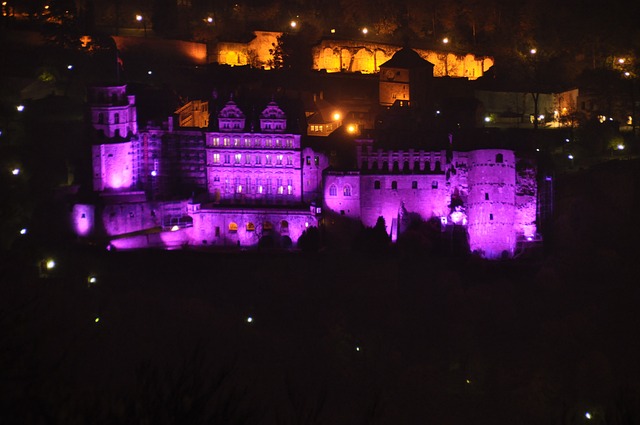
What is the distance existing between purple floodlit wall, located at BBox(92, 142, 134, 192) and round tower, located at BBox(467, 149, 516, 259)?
2432 cm

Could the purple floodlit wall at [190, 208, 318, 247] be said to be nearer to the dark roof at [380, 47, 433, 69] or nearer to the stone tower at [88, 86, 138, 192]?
the stone tower at [88, 86, 138, 192]

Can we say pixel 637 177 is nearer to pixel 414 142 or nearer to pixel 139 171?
pixel 414 142

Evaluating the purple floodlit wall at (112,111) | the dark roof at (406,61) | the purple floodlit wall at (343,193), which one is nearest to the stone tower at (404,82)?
the dark roof at (406,61)

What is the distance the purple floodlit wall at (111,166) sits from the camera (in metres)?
62.1

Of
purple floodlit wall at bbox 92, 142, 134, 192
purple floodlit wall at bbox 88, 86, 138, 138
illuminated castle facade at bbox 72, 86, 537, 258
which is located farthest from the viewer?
purple floodlit wall at bbox 88, 86, 138, 138

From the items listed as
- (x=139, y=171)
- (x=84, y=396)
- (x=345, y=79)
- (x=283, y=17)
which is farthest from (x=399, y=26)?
(x=84, y=396)

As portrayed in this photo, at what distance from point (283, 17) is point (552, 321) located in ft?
169

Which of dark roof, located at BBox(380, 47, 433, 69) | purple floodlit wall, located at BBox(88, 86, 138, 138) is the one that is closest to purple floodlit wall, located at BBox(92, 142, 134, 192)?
purple floodlit wall, located at BBox(88, 86, 138, 138)

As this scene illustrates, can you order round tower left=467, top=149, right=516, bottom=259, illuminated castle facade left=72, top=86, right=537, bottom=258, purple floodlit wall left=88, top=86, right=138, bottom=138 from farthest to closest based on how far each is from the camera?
purple floodlit wall left=88, top=86, right=138, bottom=138, illuminated castle facade left=72, top=86, right=537, bottom=258, round tower left=467, top=149, right=516, bottom=259

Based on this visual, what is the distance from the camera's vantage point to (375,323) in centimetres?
5838

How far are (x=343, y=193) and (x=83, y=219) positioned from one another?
17.9 meters

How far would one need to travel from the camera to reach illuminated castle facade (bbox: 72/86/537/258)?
61375mm

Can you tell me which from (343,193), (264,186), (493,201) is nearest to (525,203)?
(493,201)

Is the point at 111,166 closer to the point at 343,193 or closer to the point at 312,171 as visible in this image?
the point at 312,171
